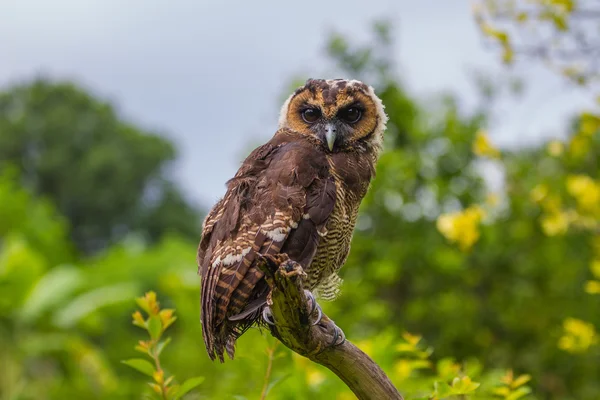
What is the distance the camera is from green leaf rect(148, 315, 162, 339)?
212 cm

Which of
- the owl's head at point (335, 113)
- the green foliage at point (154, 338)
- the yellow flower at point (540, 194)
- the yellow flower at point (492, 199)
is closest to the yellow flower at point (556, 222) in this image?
the yellow flower at point (540, 194)

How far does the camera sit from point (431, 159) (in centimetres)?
566

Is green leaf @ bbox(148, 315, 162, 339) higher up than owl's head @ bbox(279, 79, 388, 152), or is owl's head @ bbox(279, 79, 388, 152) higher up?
owl's head @ bbox(279, 79, 388, 152)

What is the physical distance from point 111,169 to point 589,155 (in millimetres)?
26794

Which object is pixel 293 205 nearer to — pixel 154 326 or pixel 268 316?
pixel 268 316

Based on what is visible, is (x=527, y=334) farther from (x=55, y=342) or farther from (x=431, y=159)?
(x=55, y=342)

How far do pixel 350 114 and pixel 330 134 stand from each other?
173mm

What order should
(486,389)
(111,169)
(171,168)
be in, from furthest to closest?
1. (171,168)
2. (111,169)
3. (486,389)

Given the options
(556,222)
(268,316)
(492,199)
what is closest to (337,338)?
(268,316)

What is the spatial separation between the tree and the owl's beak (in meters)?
28.6

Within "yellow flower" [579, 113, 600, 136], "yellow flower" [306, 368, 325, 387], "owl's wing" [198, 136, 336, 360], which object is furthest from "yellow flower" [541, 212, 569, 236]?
"owl's wing" [198, 136, 336, 360]

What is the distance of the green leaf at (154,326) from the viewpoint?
2123mm

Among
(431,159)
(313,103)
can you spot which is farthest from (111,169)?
(313,103)

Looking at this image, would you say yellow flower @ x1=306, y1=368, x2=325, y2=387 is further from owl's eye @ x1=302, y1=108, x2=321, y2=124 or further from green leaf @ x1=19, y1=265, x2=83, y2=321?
green leaf @ x1=19, y1=265, x2=83, y2=321
